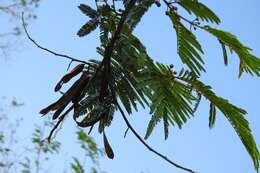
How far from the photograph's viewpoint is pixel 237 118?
146 centimetres

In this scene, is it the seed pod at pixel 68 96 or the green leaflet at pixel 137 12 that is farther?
the seed pod at pixel 68 96

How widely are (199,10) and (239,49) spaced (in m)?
0.14

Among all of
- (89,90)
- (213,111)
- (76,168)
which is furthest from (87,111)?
(76,168)

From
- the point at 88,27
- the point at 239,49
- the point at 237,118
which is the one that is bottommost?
the point at 237,118

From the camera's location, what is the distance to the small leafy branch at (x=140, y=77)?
57.4 inches

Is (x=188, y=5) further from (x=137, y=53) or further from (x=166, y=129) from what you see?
(x=166, y=129)

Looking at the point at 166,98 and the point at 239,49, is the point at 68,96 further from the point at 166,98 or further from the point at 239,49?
the point at 239,49

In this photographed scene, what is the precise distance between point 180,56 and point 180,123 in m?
0.18

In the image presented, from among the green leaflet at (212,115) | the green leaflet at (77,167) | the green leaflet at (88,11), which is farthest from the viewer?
the green leaflet at (77,167)

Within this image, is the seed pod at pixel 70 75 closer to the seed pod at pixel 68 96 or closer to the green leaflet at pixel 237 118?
the seed pod at pixel 68 96

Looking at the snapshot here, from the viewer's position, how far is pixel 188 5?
143 centimetres

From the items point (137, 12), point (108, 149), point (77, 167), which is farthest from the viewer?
point (77, 167)

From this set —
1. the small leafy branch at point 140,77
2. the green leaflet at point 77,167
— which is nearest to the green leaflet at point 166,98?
the small leafy branch at point 140,77

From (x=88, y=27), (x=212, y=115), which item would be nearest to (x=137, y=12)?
(x=88, y=27)
